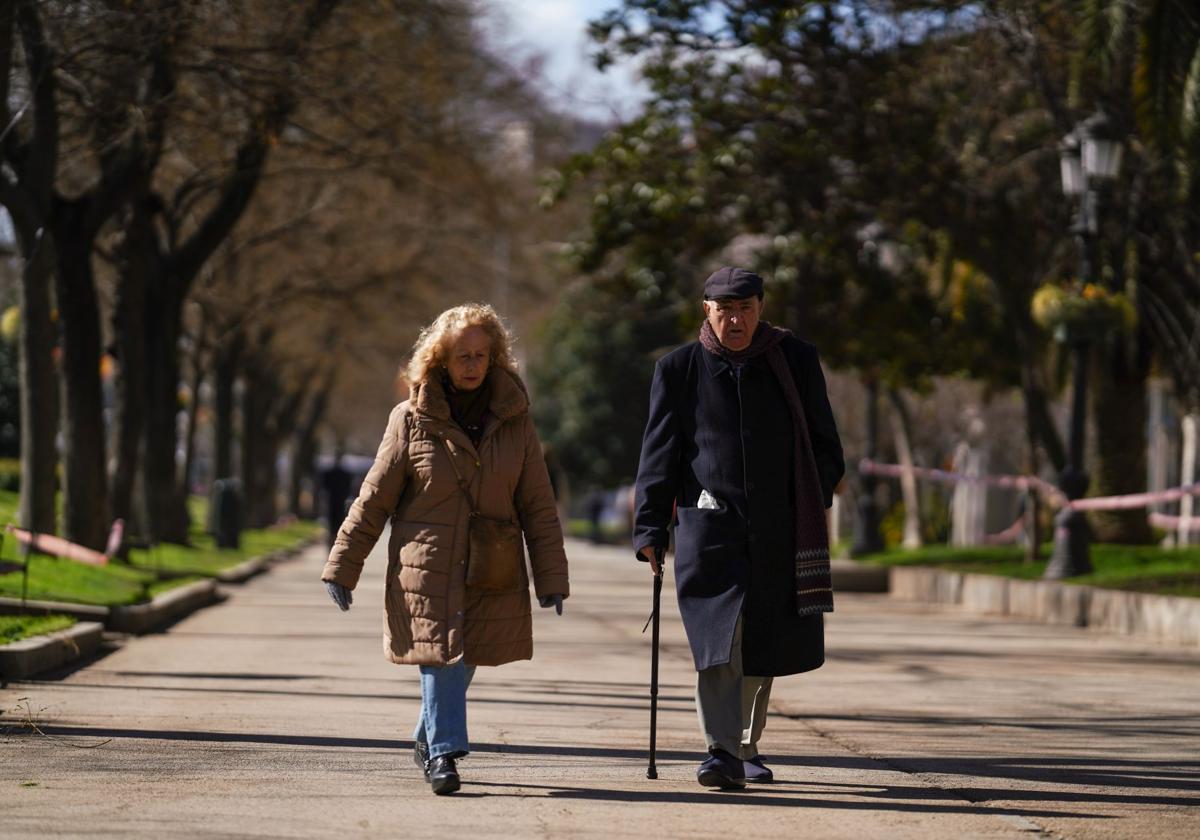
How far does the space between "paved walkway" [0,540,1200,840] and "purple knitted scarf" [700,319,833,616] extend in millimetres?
765

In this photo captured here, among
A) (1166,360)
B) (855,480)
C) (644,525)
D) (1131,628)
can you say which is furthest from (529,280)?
(644,525)

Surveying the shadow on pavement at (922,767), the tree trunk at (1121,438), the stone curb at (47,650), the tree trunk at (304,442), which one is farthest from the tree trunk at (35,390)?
the tree trunk at (304,442)

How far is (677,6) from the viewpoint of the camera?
22.6m

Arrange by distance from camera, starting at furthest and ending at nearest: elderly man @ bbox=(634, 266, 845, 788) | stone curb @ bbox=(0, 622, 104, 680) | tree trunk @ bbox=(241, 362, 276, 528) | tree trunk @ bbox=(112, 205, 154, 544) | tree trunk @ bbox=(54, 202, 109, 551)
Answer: tree trunk @ bbox=(241, 362, 276, 528), tree trunk @ bbox=(112, 205, 154, 544), tree trunk @ bbox=(54, 202, 109, 551), stone curb @ bbox=(0, 622, 104, 680), elderly man @ bbox=(634, 266, 845, 788)

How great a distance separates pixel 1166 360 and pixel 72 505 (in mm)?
14087

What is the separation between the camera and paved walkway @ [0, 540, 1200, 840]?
23.1ft

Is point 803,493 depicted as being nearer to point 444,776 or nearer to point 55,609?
point 444,776

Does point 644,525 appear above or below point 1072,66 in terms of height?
below

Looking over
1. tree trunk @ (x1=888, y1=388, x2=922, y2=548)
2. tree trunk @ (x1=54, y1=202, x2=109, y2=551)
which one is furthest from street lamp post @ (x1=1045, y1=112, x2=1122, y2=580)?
tree trunk @ (x1=888, y1=388, x2=922, y2=548)

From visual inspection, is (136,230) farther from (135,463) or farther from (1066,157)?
(1066,157)

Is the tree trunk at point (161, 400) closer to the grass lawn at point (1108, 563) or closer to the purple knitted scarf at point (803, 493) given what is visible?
the grass lawn at point (1108, 563)

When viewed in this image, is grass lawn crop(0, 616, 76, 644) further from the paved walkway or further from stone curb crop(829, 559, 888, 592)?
stone curb crop(829, 559, 888, 592)

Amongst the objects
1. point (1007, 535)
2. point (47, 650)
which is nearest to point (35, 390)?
point (47, 650)

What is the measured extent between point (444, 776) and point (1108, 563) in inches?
666
